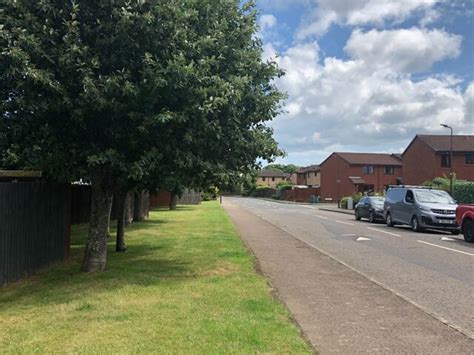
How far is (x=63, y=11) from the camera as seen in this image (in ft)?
26.9

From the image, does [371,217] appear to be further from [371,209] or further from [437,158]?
[437,158]

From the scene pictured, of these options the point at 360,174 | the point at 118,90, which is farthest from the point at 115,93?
the point at 360,174

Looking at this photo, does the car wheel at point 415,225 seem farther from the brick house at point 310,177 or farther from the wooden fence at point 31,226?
the brick house at point 310,177

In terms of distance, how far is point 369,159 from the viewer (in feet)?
254

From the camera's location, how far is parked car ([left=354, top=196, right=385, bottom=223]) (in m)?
27.7

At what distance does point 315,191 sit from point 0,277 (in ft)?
238

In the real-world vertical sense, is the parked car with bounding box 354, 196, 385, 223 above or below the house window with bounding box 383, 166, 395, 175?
below

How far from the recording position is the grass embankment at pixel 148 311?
17.2 feet

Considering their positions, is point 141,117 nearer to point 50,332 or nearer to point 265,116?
point 265,116

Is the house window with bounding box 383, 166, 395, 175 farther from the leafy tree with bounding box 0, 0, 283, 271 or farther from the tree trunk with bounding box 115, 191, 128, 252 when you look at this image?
the leafy tree with bounding box 0, 0, 283, 271

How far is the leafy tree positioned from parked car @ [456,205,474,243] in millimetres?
10792

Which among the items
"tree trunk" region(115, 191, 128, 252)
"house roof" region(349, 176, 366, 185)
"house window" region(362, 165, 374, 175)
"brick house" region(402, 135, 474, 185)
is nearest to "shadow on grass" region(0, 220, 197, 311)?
"tree trunk" region(115, 191, 128, 252)

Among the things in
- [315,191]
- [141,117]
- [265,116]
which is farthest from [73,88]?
[315,191]

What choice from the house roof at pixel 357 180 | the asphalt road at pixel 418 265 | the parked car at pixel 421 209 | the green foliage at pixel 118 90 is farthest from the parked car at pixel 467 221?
the house roof at pixel 357 180
